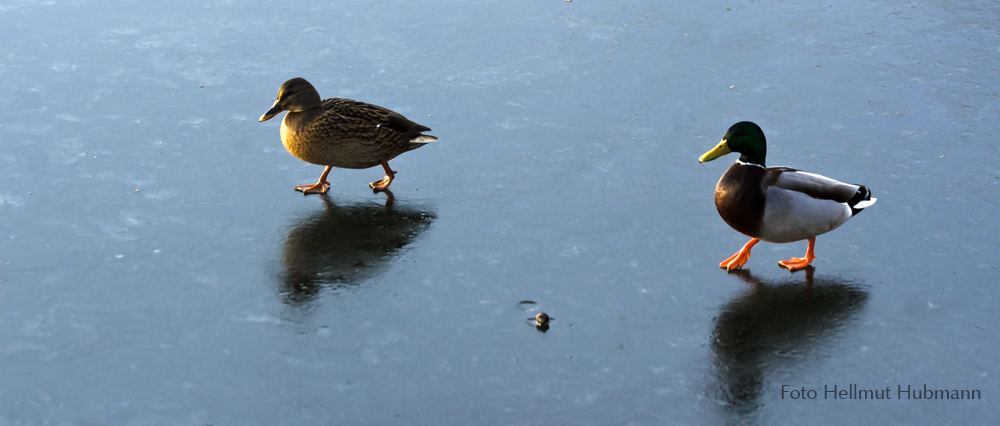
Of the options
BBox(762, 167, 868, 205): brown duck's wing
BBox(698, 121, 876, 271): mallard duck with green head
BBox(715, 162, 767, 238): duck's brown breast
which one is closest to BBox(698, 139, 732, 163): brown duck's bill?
BBox(698, 121, 876, 271): mallard duck with green head

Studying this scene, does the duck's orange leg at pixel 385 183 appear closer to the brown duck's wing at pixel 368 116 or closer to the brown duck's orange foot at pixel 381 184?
the brown duck's orange foot at pixel 381 184

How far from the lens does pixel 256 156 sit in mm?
5559

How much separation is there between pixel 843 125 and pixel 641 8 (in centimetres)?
249

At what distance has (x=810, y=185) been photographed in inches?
169

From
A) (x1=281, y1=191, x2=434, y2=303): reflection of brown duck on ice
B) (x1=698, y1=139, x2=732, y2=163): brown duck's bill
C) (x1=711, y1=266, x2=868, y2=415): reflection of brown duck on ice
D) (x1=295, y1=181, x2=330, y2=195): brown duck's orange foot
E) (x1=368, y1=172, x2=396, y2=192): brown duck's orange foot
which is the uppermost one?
(x1=698, y1=139, x2=732, y2=163): brown duck's bill

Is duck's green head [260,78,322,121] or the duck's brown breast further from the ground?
duck's green head [260,78,322,121]

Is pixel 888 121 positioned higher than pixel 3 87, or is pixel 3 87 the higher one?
pixel 3 87

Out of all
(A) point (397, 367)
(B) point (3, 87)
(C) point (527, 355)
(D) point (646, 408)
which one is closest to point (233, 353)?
(A) point (397, 367)

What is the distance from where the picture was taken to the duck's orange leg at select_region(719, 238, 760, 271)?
14.5 ft

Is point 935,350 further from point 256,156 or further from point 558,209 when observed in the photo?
point 256,156

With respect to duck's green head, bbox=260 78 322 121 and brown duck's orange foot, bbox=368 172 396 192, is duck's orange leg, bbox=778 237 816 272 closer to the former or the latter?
brown duck's orange foot, bbox=368 172 396 192

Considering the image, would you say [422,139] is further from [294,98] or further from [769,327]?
[769,327]

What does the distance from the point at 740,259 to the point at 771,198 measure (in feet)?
1.28

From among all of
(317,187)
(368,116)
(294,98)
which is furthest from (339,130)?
(317,187)
